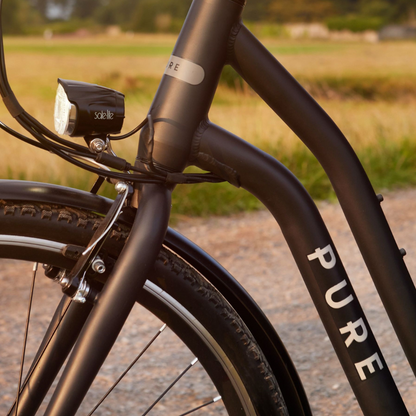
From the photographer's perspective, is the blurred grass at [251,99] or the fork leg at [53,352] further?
the blurred grass at [251,99]

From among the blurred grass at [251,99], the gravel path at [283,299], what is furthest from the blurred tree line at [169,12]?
the gravel path at [283,299]

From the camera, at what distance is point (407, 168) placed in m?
5.70

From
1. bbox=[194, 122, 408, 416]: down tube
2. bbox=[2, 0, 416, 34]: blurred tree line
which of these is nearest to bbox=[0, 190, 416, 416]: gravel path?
bbox=[194, 122, 408, 416]: down tube

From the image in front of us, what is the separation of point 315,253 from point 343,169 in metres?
0.19

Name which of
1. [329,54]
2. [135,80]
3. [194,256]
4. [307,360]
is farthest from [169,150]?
[329,54]

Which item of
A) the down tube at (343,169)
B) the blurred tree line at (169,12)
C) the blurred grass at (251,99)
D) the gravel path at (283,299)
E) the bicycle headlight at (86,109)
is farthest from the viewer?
the blurred tree line at (169,12)

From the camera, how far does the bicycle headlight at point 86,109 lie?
95cm

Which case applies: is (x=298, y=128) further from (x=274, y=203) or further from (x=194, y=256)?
(x=194, y=256)

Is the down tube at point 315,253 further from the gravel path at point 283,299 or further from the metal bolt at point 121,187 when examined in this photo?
the gravel path at point 283,299

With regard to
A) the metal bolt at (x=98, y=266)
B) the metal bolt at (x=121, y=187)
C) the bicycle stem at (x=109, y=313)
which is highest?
the metal bolt at (x=121, y=187)

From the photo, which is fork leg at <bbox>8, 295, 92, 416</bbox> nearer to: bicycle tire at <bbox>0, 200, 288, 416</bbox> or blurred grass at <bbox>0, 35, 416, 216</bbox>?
bicycle tire at <bbox>0, 200, 288, 416</bbox>

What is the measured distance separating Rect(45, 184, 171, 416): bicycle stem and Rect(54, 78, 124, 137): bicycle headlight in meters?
0.18

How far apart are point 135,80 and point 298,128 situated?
5649mm

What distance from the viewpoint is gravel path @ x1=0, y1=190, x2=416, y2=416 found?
2232mm
